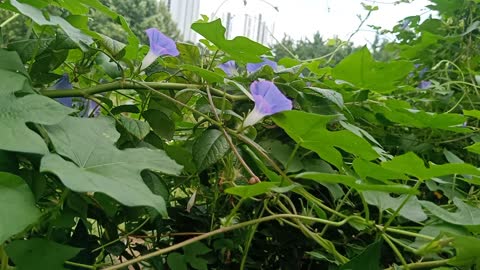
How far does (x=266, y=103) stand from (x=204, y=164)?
0.27 ft

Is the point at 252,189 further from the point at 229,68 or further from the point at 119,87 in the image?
the point at 229,68

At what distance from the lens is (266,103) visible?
19.1 inches

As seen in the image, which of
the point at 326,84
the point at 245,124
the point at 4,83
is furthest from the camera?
the point at 326,84

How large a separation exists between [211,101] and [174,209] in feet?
0.46

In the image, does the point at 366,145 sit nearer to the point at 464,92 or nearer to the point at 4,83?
the point at 4,83

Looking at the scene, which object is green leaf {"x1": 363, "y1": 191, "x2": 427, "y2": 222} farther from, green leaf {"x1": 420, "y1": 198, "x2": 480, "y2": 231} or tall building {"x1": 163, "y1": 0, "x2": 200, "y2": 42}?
tall building {"x1": 163, "y1": 0, "x2": 200, "y2": 42}

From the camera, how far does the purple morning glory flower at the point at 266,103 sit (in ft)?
1.58

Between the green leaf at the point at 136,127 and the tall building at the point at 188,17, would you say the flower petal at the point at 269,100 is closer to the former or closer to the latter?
the green leaf at the point at 136,127

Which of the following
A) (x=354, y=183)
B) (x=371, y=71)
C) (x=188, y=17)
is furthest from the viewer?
(x=188, y=17)

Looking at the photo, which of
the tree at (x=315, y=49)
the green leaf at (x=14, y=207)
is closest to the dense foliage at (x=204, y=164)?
the green leaf at (x=14, y=207)

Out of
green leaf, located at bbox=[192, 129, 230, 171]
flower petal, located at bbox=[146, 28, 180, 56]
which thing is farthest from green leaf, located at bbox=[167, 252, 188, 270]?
flower petal, located at bbox=[146, 28, 180, 56]

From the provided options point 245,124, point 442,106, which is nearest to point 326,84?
point 245,124

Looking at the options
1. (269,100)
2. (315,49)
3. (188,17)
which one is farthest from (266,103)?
(188,17)

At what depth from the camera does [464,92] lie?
2.96 ft
